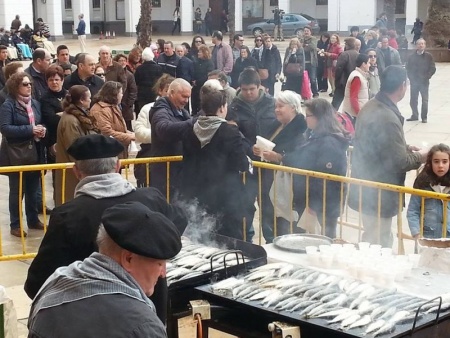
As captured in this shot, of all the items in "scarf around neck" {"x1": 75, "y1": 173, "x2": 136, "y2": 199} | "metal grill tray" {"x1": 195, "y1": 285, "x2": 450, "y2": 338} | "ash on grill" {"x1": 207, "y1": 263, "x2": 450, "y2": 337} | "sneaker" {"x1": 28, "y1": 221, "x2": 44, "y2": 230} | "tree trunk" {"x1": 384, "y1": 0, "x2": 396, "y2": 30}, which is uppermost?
"tree trunk" {"x1": 384, "y1": 0, "x2": 396, "y2": 30}

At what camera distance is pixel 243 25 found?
58.5 m

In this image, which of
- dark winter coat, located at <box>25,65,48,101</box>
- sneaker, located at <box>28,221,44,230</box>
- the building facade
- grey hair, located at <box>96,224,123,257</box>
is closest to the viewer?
grey hair, located at <box>96,224,123,257</box>

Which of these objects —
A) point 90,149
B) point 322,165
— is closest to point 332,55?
point 322,165

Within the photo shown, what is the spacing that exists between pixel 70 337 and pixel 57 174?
5.56 m

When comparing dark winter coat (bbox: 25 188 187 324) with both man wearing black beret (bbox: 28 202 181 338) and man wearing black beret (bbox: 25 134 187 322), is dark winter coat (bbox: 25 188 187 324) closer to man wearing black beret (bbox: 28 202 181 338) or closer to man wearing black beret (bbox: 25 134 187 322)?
man wearing black beret (bbox: 25 134 187 322)

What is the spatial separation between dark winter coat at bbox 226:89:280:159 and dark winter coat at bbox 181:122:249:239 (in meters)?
0.80

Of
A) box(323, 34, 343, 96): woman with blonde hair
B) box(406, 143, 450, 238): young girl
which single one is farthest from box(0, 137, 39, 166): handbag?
box(323, 34, 343, 96): woman with blonde hair

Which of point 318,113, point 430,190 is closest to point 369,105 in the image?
point 318,113

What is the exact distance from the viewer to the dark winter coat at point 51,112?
29.1 ft

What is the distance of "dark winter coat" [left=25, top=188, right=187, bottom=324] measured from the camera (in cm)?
409

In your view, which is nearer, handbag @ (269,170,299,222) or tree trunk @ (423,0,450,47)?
handbag @ (269,170,299,222)

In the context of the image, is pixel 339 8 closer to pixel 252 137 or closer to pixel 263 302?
pixel 252 137

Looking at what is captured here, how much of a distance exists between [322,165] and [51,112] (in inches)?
136

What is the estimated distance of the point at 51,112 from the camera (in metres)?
8.91
